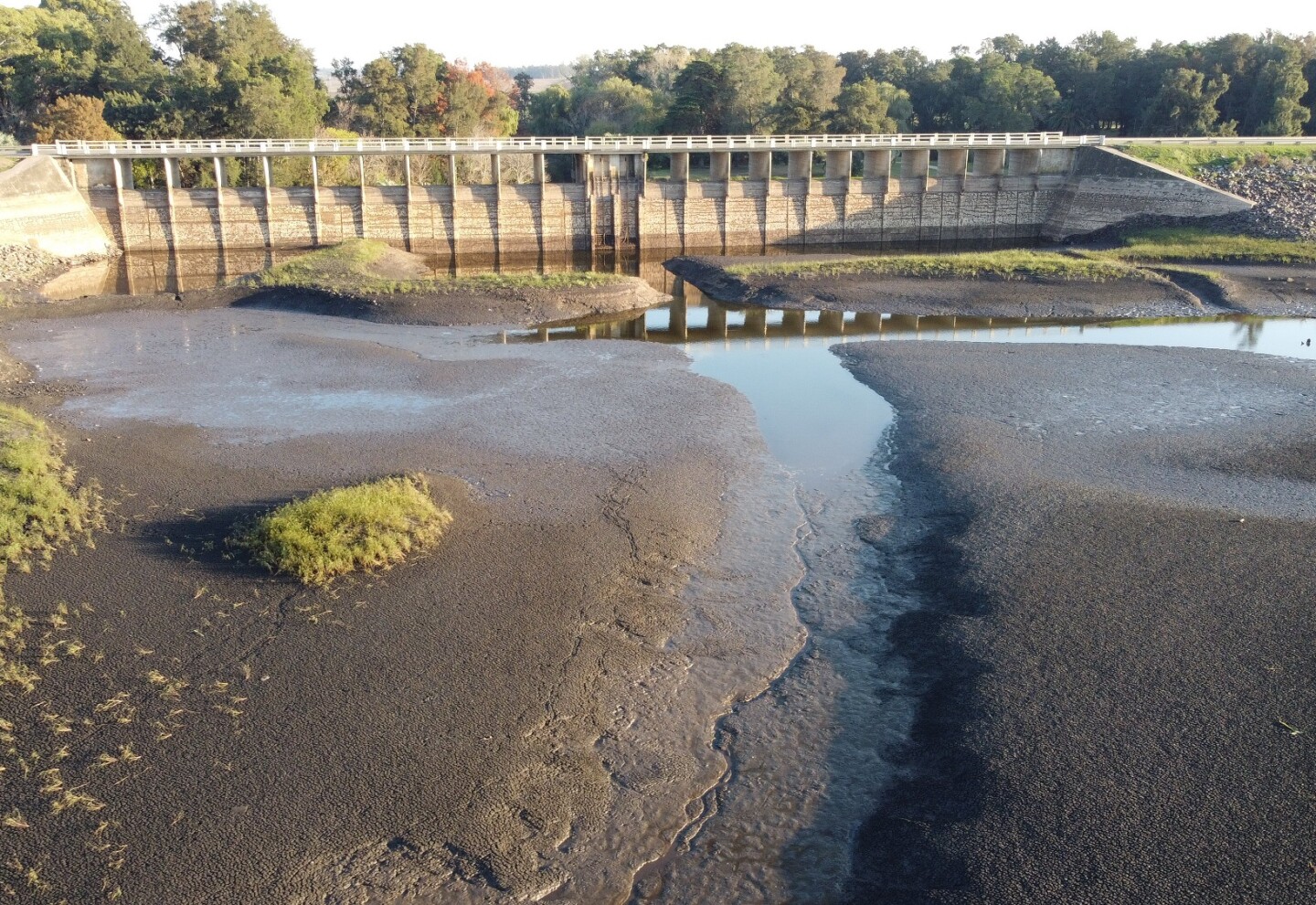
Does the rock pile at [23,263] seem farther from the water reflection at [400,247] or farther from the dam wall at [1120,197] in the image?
the dam wall at [1120,197]

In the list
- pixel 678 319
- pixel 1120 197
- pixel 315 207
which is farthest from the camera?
pixel 1120 197

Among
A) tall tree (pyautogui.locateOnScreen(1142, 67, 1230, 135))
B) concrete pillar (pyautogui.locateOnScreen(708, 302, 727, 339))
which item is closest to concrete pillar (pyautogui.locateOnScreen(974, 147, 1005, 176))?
tall tree (pyautogui.locateOnScreen(1142, 67, 1230, 135))

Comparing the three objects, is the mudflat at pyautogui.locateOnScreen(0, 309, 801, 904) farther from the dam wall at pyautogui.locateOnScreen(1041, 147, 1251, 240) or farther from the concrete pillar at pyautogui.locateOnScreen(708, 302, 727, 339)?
the dam wall at pyautogui.locateOnScreen(1041, 147, 1251, 240)

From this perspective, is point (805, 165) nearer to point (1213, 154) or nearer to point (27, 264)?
point (1213, 154)

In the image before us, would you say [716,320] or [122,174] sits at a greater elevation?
[122,174]

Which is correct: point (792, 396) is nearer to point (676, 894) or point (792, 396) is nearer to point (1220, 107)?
point (676, 894)

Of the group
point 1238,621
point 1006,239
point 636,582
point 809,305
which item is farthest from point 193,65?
point 1238,621

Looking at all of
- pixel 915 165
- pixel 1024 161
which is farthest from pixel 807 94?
pixel 1024 161
